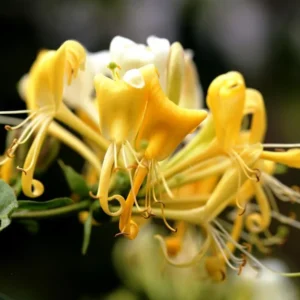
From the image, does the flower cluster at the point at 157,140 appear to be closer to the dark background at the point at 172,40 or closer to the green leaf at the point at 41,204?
the green leaf at the point at 41,204

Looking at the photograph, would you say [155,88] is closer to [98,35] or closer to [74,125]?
[74,125]

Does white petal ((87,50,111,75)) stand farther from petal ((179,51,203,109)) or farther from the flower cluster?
petal ((179,51,203,109))

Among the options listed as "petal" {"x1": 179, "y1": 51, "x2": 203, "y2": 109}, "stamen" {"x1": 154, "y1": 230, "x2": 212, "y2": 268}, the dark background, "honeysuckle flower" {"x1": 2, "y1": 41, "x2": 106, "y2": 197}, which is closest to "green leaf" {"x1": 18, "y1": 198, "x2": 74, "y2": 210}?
"honeysuckle flower" {"x1": 2, "y1": 41, "x2": 106, "y2": 197}

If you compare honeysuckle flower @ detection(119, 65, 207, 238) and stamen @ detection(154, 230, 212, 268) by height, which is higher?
honeysuckle flower @ detection(119, 65, 207, 238)

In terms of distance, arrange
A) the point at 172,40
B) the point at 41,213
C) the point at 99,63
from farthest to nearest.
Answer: the point at 172,40, the point at 99,63, the point at 41,213

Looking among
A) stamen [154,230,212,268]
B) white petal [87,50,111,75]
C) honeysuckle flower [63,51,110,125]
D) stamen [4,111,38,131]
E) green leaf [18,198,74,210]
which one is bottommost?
stamen [154,230,212,268]

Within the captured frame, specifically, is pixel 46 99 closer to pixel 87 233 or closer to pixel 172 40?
pixel 87 233

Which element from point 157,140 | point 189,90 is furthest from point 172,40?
point 157,140

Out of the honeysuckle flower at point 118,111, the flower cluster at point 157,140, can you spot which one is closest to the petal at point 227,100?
the flower cluster at point 157,140
